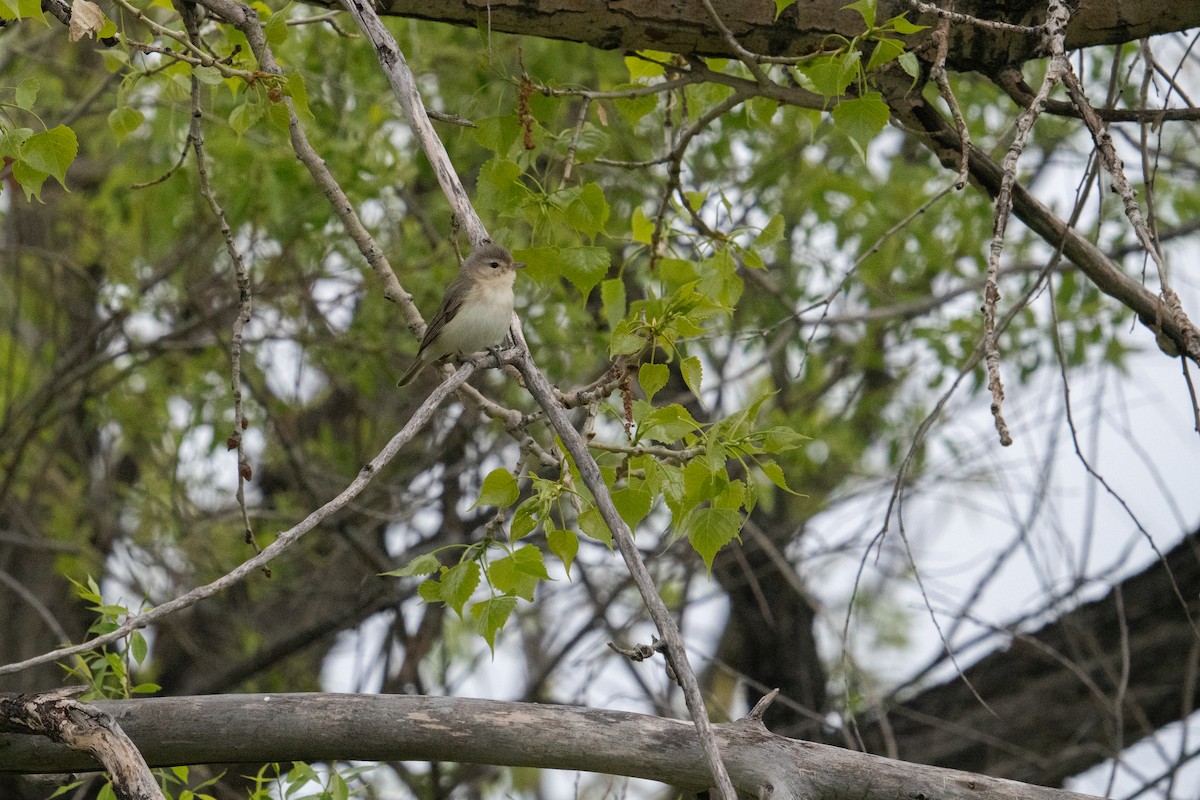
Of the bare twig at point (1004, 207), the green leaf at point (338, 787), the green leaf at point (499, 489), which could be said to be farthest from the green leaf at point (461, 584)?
the bare twig at point (1004, 207)

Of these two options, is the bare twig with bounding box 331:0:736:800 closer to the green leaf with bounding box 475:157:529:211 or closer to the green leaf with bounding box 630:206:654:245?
the green leaf with bounding box 475:157:529:211

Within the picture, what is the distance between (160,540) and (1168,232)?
19.6 feet

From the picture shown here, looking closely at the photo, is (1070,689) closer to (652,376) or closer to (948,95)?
(652,376)

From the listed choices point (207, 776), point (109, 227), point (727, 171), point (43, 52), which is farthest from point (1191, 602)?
point (43, 52)

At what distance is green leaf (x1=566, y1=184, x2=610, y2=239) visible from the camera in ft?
10.4

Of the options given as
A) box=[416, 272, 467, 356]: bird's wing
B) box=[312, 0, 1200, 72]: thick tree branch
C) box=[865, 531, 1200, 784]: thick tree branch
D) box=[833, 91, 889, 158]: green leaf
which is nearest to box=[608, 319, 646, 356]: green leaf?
box=[833, 91, 889, 158]: green leaf

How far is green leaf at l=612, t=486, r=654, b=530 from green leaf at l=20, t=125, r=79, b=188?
146cm

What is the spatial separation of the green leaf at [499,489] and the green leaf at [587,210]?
796 millimetres

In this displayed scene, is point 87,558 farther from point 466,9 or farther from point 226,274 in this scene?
point 466,9

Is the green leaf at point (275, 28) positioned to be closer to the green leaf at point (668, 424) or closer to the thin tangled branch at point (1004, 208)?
the green leaf at point (668, 424)

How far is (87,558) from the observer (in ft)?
22.4

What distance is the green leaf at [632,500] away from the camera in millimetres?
2824

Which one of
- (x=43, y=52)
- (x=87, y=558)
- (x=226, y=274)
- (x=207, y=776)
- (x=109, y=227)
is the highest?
(x=43, y=52)

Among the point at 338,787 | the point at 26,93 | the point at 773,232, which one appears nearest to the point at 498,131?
the point at 773,232
